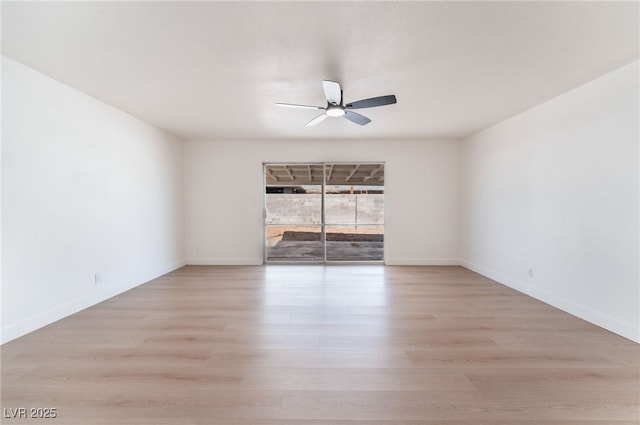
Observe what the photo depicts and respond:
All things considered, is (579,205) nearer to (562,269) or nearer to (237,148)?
(562,269)

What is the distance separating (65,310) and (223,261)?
8.68 ft

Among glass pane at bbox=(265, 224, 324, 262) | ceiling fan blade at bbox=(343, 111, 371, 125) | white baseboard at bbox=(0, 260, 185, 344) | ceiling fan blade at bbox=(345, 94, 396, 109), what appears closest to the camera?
white baseboard at bbox=(0, 260, 185, 344)

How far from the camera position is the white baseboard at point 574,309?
7.89ft

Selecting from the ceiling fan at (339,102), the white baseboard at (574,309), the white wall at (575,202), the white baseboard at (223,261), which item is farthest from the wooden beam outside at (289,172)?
the white baseboard at (574,309)

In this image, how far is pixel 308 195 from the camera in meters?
5.79

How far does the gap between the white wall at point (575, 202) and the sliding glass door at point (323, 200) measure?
2133 mm

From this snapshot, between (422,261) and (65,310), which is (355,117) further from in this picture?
(65,310)

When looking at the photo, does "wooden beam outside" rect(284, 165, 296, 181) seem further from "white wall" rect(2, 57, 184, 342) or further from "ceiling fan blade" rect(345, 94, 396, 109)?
"ceiling fan blade" rect(345, 94, 396, 109)

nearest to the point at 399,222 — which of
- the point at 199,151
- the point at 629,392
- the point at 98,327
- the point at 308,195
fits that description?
the point at 308,195

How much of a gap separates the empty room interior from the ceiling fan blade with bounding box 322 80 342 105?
3cm

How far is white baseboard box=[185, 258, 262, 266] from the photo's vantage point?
5348 millimetres

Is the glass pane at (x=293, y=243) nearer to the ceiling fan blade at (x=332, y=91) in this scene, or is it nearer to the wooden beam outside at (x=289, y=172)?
the wooden beam outside at (x=289, y=172)

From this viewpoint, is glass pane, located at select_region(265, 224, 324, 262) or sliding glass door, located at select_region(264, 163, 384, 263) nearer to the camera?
sliding glass door, located at select_region(264, 163, 384, 263)

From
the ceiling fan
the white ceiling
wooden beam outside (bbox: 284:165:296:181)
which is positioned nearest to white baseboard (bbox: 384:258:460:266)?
wooden beam outside (bbox: 284:165:296:181)
